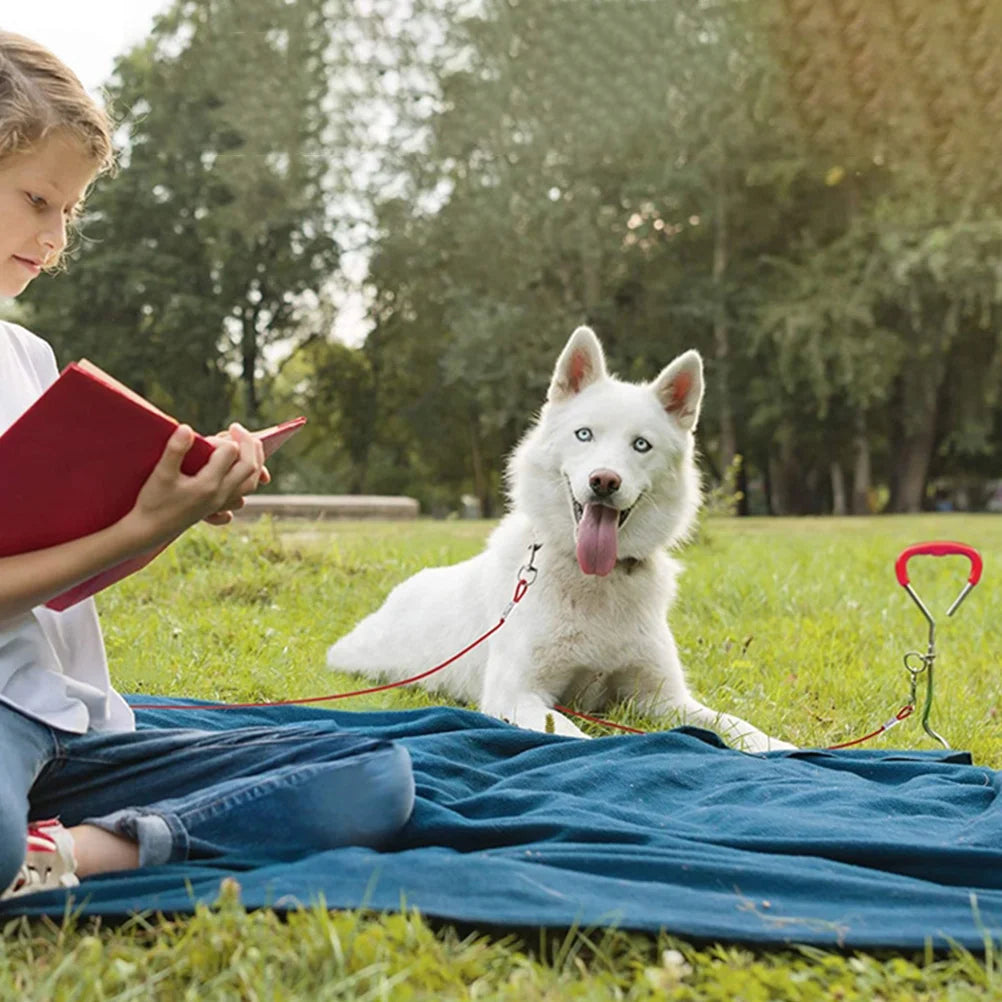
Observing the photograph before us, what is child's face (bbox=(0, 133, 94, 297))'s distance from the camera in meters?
2.61

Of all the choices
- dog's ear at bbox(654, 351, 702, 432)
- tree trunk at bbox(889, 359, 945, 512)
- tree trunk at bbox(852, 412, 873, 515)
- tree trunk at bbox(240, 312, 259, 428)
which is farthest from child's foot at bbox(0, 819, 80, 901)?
tree trunk at bbox(240, 312, 259, 428)

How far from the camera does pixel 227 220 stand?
101 feet

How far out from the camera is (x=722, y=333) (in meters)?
28.0

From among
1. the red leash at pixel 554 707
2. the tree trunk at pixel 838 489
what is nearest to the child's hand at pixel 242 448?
the red leash at pixel 554 707

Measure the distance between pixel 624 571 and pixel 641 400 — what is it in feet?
2.26

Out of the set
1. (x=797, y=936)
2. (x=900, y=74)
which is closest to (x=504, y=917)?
(x=797, y=936)

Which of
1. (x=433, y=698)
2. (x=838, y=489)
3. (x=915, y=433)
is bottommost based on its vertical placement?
(x=838, y=489)

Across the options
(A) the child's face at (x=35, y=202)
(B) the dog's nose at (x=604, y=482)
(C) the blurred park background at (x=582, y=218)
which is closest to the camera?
(A) the child's face at (x=35, y=202)

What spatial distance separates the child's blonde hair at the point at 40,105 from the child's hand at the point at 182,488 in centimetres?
80

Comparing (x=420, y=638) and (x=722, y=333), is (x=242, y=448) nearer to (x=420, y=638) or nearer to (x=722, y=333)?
(x=420, y=638)

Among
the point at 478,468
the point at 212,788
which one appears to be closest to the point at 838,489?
the point at 478,468

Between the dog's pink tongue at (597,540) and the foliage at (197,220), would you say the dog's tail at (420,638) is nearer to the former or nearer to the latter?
the dog's pink tongue at (597,540)

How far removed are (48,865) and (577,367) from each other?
9.81ft

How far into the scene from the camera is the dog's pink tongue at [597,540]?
4555 millimetres
